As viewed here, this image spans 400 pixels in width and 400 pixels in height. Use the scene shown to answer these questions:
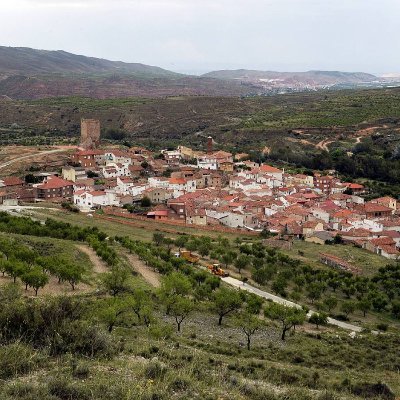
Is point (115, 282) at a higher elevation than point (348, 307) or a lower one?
higher

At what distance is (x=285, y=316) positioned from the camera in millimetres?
22766

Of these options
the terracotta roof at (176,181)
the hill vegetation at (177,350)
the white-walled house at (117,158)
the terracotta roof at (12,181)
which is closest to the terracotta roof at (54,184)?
the terracotta roof at (12,181)

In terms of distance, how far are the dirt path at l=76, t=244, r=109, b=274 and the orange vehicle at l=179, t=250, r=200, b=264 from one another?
628cm

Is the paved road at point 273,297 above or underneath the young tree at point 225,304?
underneath

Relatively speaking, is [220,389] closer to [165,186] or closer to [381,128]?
[165,186]

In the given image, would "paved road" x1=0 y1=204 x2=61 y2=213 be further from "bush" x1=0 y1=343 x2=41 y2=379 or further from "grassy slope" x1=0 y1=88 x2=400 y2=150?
"grassy slope" x1=0 y1=88 x2=400 y2=150

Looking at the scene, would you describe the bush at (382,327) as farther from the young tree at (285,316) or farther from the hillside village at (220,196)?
the hillside village at (220,196)

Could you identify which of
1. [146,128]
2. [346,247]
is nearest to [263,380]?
[346,247]

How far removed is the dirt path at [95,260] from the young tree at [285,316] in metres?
9.03

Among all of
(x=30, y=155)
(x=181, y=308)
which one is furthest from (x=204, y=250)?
(x=30, y=155)

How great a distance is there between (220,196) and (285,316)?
1259 inches

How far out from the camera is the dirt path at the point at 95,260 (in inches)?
1134

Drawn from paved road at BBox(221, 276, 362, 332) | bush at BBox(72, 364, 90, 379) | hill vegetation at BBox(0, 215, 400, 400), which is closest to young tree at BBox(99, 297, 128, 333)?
hill vegetation at BBox(0, 215, 400, 400)

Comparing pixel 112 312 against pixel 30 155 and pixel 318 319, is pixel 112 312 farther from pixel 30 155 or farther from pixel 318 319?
pixel 30 155
